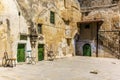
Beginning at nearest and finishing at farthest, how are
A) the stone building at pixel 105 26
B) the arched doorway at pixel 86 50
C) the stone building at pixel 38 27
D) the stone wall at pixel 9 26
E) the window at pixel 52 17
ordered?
the stone wall at pixel 9 26 → the stone building at pixel 38 27 → the window at pixel 52 17 → the stone building at pixel 105 26 → the arched doorway at pixel 86 50

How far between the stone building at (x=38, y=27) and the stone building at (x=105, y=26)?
6.45ft

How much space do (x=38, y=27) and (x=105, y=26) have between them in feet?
34.1

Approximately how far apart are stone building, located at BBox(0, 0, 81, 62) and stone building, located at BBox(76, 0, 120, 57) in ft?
6.45

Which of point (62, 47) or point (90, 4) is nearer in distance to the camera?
point (62, 47)

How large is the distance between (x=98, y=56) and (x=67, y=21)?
6.41 m

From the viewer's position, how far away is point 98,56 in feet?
102

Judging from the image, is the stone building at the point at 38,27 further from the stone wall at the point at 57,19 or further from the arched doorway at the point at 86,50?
the arched doorway at the point at 86,50

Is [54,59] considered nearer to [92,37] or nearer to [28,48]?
[28,48]

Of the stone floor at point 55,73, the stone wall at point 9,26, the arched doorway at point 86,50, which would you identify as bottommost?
the stone floor at point 55,73

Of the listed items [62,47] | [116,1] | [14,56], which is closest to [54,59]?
[62,47]

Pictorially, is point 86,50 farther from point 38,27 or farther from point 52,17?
point 38,27

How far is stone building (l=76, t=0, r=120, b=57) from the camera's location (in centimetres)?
3022

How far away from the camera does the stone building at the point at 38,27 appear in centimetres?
2044

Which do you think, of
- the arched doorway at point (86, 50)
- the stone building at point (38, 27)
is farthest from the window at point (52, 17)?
the arched doorway at point (86, 50)
